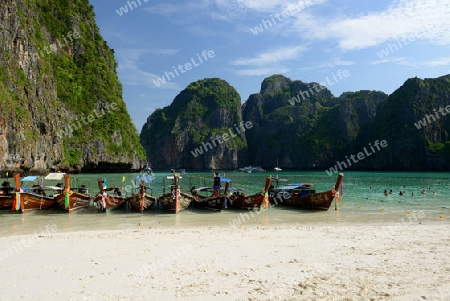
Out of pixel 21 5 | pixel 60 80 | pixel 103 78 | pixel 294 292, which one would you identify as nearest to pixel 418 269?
pixel 294 292

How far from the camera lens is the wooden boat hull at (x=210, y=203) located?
857 inches

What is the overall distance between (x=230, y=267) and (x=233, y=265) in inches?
7.8

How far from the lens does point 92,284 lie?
280 inches

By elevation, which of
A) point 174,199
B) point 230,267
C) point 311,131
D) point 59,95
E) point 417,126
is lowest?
point 230,267

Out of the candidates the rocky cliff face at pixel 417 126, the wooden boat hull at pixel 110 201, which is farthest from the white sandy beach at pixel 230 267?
the rocky cliff face at pixel 417 126

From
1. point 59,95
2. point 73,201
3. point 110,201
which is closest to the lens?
point 73,201

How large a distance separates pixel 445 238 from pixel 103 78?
8831cm

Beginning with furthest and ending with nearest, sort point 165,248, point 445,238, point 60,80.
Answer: point 60,80 → point 445,238 → point 165,248

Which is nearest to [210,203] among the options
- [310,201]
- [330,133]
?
[310,201]

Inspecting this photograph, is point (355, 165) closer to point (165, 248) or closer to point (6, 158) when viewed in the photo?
point (6, 158)

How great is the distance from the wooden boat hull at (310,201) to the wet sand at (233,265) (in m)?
6.86

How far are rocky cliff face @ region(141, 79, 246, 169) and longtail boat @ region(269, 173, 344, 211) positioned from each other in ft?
480

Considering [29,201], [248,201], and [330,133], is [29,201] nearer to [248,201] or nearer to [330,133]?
[248,201]

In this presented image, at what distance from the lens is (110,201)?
2244 centimetres
